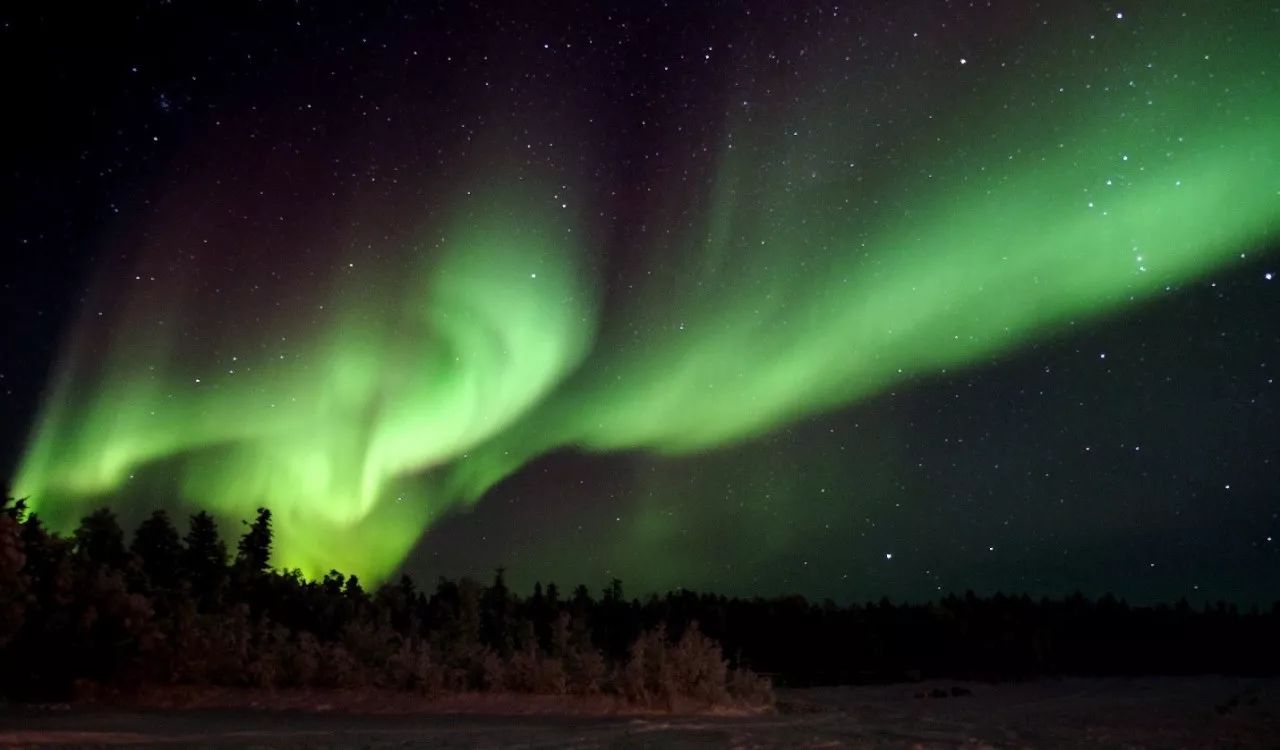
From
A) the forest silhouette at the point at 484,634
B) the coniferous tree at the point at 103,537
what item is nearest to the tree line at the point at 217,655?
the forest silhouette at the point at 484,634

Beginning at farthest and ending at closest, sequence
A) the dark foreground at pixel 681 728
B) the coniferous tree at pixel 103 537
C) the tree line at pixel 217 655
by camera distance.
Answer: the coniferous tree at pixel 103 537 < the tree line at pixel 217 655 < the dark foreground at pixel 681 728

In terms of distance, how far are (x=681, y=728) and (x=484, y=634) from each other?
16.9m

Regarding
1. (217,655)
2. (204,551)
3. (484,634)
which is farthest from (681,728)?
(204,551)

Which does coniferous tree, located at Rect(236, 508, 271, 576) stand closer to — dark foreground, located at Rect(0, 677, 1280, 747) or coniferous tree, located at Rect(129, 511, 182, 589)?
Result: coniferous tree, located at Rect(129, 511, 182, 589)

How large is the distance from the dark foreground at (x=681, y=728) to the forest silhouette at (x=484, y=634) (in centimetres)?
139

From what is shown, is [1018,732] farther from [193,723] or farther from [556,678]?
[193,723]

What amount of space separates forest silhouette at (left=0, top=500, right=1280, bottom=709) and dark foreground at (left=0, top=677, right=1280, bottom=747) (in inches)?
54.5

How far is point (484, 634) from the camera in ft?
92.7

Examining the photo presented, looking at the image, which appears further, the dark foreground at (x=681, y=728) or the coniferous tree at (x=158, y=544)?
the coniferous tree at (x=158, y=544)

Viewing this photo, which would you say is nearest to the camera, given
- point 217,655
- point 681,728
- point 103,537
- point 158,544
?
point 681,728

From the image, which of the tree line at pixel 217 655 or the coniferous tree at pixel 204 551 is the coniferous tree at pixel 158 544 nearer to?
the coniferous tree at pixel 204 551

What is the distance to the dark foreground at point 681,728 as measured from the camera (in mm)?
10820

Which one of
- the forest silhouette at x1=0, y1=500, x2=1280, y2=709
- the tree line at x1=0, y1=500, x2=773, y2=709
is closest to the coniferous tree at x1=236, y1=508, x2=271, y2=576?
the forest silhouette at x1=0, y1=500, x2=1280, y2=709

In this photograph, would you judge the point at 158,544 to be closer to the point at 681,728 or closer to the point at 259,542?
the point at 259,542
